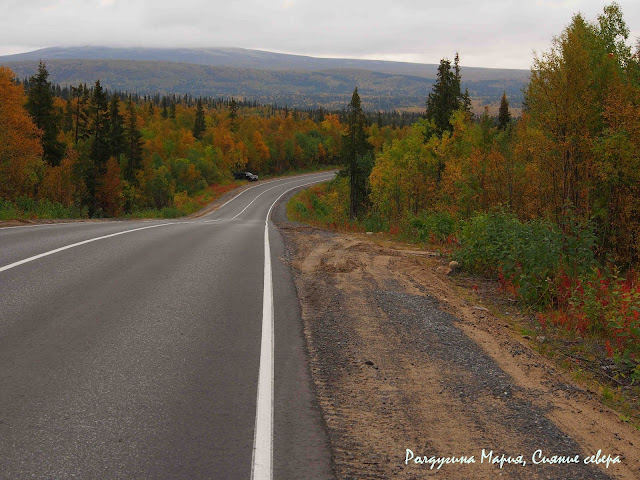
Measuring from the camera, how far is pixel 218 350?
224 inches

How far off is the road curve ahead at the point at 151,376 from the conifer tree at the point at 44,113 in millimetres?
51381

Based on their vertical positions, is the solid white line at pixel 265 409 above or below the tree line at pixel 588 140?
below

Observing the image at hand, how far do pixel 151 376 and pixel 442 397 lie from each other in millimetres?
2684

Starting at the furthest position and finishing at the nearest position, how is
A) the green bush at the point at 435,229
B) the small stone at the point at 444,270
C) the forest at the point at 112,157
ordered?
1. the forest at the point at 112,157
2. the green bush at the point at 435,229
3. the small stone at the point at 444,270

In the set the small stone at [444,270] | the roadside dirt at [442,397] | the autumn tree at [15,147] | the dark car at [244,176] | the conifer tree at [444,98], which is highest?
the conifer tree at [444,98]

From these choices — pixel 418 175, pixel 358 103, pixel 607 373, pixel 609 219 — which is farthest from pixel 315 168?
pixel 607 373

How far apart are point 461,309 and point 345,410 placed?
4284 mm

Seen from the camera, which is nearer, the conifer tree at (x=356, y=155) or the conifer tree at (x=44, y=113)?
the conifer tree at (x=44, y=113)

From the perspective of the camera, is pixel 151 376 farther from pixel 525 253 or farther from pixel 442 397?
pixel 525 253

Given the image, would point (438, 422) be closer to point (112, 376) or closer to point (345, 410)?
point (345, 410)

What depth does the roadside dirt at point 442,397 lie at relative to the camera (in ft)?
12.2

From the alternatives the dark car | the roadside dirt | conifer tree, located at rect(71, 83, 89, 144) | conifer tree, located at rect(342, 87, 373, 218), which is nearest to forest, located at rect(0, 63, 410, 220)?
conifer tree, located at rect(71, 83, 89, 144)

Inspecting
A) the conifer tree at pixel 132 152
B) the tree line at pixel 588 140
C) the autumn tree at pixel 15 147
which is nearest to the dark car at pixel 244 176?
the conifer tree at pixel 132 152

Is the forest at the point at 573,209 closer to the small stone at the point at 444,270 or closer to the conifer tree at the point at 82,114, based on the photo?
the small stone at the point at 444,270
